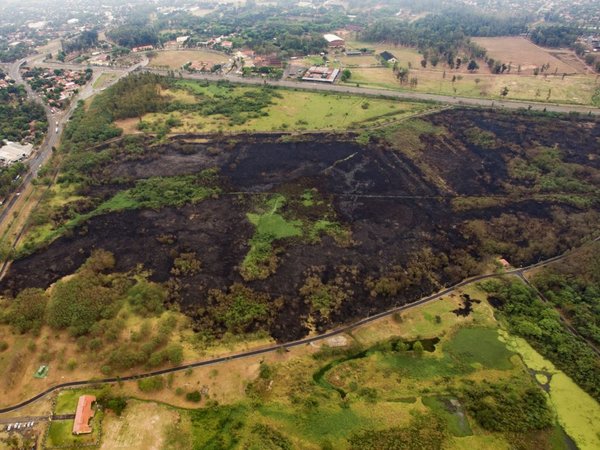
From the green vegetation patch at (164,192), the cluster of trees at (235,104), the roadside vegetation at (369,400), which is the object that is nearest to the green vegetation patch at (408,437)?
the roadside vegetation at (369,400)

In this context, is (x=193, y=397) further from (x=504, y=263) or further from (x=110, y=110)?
(x=110, y=110)

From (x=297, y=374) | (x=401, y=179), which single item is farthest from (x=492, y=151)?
(x=297, y=374)

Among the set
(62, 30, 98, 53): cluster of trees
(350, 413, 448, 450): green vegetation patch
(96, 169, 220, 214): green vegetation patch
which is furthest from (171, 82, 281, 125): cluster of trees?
(62, 30, 98, 53): cluster of trees

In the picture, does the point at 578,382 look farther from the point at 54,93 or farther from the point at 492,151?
the point at 54,93

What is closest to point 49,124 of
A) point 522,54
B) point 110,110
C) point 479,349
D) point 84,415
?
point 110,110

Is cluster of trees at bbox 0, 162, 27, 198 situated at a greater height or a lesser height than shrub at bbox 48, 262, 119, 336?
greater

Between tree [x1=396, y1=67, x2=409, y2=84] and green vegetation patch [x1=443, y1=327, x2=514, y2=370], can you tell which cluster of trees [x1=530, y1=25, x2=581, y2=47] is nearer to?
tree [x1=396, y1=67, x2=409, y2=84]
